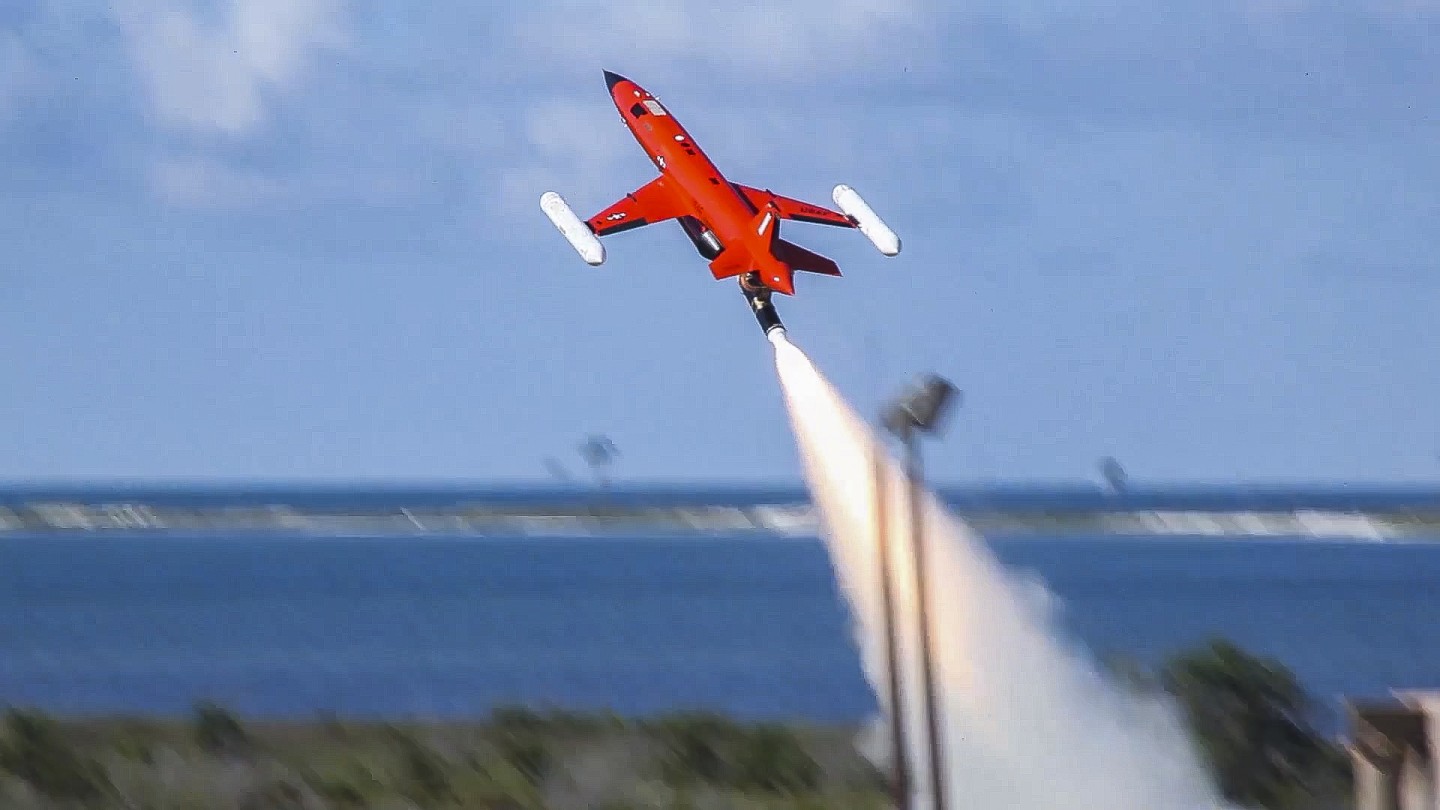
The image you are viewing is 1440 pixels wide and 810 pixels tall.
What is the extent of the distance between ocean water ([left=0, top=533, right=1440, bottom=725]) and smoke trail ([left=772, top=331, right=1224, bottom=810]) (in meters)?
5.27

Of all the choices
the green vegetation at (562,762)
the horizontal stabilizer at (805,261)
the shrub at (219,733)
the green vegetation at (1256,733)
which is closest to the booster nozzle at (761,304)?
the horizontal stabilizer at (805,261)

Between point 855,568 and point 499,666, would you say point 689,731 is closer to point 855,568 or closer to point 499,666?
point 855,568

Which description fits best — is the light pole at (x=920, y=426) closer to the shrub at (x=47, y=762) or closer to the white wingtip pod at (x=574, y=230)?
the white wingtip pod at (x=574, y=230)

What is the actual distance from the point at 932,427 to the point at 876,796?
15.7 meters

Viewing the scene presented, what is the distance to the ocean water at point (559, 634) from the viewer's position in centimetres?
8200

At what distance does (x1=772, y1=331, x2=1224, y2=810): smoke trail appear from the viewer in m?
38.8

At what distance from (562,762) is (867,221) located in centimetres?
1723

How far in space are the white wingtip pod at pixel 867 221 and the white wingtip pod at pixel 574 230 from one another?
3454 mm

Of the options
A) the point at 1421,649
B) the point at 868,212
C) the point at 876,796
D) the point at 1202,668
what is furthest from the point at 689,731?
the point at 1421,649

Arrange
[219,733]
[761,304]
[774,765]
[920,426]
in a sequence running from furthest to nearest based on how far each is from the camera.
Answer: [219,733] < [774,765] < [761,304] < [920,426]

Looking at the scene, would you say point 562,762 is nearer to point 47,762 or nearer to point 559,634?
point 47,762

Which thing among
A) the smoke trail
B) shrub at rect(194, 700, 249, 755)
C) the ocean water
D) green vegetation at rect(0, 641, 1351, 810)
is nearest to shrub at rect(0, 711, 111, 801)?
green vegetation at rect(0, 641, 1351, 810)

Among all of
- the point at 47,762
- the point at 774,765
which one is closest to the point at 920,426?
the point at 774,765

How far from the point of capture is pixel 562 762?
1832 inches
